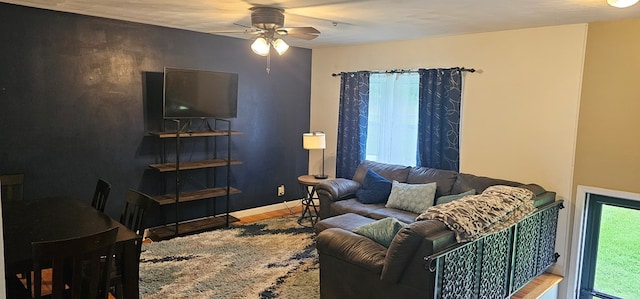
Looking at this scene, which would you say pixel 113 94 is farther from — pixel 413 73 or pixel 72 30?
pixel 413 73

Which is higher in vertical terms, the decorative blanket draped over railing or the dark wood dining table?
the decorative blanket draped over railing

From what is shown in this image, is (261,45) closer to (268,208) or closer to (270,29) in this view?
(270,29)

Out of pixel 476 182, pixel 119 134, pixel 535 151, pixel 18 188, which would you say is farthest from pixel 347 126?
pixel 18 188

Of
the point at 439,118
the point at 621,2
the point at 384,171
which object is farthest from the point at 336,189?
the point at 621,2

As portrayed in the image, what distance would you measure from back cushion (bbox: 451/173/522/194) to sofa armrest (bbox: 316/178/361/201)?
1142mm

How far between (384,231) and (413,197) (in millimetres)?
1535

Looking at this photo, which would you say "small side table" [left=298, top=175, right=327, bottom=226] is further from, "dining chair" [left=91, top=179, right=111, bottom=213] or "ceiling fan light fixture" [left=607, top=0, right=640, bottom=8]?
"ceiling fan light fixture" [left=607, top=0, right=640, bottom=8]

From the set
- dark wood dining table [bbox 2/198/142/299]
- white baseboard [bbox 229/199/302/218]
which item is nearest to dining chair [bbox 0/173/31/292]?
dark wood dining table [bbox 2/198/142/299]

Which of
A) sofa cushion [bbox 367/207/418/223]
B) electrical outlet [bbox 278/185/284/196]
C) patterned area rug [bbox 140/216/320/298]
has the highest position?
sofa cushion [bbox 367/207/418/223]

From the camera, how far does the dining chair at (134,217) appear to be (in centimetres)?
278

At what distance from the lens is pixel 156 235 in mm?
4867

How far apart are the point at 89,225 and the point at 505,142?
12.6ft

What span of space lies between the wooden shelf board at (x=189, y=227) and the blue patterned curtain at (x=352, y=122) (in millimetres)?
1630

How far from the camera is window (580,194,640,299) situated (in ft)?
12.8
